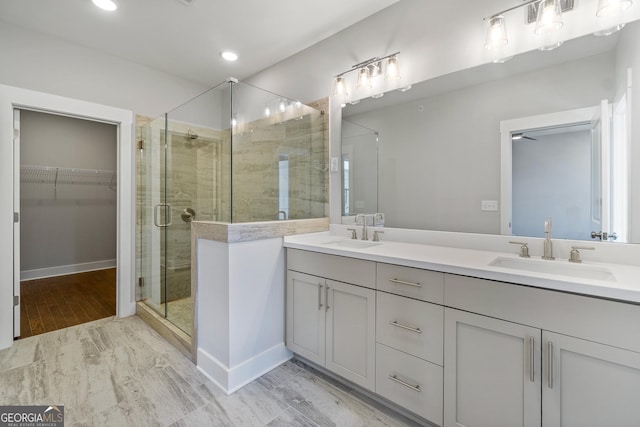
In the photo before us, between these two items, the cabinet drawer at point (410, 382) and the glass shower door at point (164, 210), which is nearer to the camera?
the cabinet drawer at point (410, 382)

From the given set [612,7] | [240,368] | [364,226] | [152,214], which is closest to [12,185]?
[152,214]

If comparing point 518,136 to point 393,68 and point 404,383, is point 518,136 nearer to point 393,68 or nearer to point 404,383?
point 393,68

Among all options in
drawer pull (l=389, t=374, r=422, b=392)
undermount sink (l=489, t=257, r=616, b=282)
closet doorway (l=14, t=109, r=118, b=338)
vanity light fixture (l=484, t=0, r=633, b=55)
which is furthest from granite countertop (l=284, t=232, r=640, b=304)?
closet doorway (l=14, t=109, r=118, b=338)

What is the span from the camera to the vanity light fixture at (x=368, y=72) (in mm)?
2037

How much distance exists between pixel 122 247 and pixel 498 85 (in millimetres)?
3443

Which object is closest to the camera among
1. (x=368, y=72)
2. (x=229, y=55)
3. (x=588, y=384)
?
(x=588, y=384)

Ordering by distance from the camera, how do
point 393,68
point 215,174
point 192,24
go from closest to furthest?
point 393,68 < point 192,24 < point 215,174

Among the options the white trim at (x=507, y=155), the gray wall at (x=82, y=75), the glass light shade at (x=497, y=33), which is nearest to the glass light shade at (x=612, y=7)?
the glass light shade at (x=497, y=33)

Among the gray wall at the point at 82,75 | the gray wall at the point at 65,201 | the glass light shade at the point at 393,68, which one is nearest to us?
the glass light shade at the point at 393,68

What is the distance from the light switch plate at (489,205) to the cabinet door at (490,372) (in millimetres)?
754

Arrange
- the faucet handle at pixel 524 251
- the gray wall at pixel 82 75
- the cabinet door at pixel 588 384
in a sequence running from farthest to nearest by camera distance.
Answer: the gray wall at pixel 82 75 < the faucet handle at pixel 524 251 < the cabinet door at pixel 588 384

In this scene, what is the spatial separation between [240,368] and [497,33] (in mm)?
2499

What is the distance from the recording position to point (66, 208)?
448 cm

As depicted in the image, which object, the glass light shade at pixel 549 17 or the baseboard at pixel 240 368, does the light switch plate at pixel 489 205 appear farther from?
the baseboard at pixel 240 368
